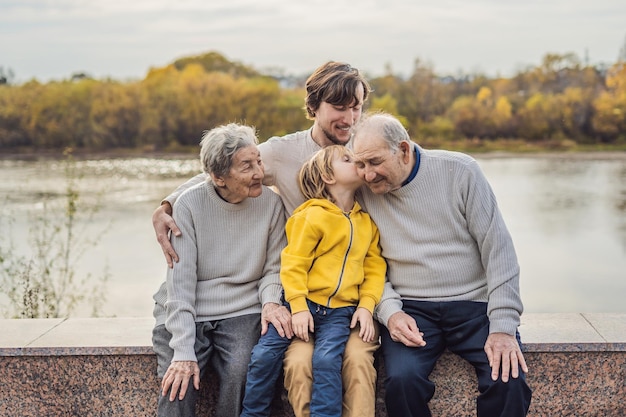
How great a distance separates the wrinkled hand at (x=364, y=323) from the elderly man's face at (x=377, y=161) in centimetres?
44

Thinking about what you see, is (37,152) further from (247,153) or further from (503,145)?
(247,153)

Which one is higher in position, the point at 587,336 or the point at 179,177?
the point at 587,336

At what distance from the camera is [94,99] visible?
961 inches

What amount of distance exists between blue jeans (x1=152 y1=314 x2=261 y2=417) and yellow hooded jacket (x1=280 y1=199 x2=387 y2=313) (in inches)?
9.0

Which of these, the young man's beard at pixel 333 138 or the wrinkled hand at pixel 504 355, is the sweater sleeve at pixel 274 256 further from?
the wrinkled hand at pixel 504 355

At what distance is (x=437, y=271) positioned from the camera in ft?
9.75

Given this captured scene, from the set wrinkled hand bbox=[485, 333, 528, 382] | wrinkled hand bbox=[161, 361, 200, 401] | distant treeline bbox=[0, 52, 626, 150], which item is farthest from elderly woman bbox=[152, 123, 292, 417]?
distant treeline bbox=[0, 52, 626, 150]

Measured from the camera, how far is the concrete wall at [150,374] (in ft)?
10.1

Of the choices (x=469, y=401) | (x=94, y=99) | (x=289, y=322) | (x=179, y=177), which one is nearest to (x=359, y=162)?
(x=289, y=322)

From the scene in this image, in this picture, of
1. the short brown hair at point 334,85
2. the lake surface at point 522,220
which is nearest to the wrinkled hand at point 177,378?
the short brown hair at point 334,85

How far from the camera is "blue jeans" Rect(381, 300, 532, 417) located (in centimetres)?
275

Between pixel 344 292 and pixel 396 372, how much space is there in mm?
339

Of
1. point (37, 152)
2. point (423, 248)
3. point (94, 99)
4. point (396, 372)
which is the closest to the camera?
point (396, 372)

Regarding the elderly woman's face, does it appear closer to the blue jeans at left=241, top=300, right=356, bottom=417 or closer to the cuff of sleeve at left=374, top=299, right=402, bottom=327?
the blue jeans at left=241, top=300, right=356, bottom=417
